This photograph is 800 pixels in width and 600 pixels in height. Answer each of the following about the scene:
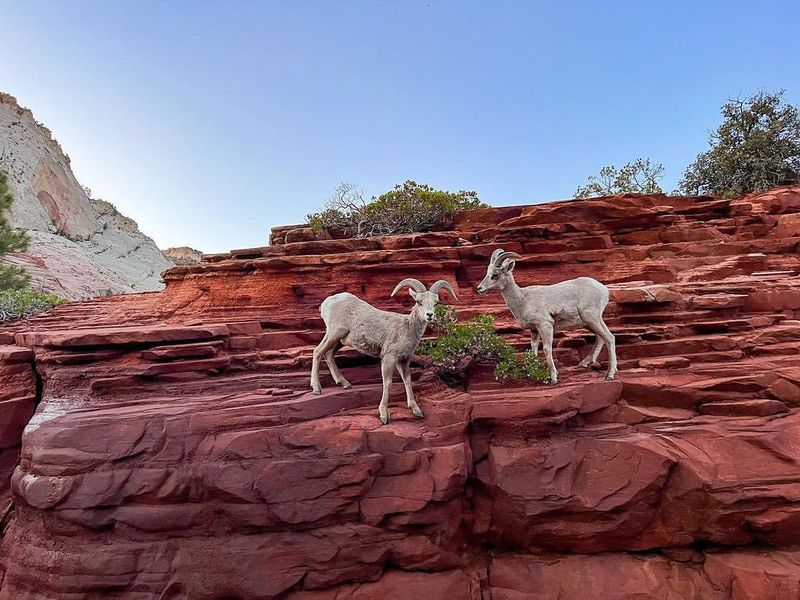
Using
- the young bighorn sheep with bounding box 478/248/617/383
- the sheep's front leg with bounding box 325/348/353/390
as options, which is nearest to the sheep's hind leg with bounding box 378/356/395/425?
the sheep's front leg with bounding box 325/348/353/390

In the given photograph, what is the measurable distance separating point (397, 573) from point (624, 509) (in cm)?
356

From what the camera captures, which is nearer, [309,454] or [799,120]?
[309,454]

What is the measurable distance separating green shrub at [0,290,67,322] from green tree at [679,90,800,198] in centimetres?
2553

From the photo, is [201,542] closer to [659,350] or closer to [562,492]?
[562,492]

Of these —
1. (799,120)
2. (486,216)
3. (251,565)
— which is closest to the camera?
(251,565)

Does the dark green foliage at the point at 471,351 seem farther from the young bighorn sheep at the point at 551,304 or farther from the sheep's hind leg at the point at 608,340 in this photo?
the sheep's hind leg at the point at 608,340

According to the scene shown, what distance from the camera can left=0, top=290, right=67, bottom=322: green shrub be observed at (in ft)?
40.0

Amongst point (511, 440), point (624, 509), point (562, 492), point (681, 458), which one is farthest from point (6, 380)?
point (681, 458)

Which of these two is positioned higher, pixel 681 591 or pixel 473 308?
pixel 473 308

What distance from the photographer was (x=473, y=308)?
962 cm

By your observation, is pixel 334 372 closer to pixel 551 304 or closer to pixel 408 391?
pixel 408 391

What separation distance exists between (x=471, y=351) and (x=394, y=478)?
8.75 feet

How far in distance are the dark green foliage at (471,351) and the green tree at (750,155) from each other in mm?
14074

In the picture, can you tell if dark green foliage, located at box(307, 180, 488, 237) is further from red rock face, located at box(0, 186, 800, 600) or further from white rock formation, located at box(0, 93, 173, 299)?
white rock formation, located at box(0, 93, 173, 299)
